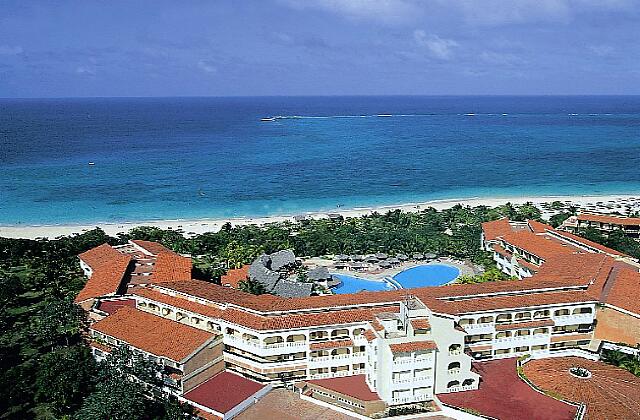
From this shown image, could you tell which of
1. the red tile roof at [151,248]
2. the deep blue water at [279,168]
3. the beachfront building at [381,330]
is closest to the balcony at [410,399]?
the beachfront building at [381,330]

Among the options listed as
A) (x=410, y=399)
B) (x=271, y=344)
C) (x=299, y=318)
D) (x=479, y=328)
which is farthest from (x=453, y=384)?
(x=271, y=344)

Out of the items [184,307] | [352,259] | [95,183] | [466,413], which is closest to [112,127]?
[95,183]

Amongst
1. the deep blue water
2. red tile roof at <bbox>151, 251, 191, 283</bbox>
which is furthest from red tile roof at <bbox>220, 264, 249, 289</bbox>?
the deep blue water

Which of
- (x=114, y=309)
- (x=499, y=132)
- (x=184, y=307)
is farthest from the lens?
(x=499, y=132)

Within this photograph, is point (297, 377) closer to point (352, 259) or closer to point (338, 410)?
point (338, 410)

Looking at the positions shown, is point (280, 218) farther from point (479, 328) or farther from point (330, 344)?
point (479, 328)

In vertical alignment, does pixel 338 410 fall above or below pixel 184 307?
below

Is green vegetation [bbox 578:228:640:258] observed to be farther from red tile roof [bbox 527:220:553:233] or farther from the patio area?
the patio area

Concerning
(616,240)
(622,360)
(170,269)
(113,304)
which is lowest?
(622,360)

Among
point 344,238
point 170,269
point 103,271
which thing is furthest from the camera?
point 344,238
